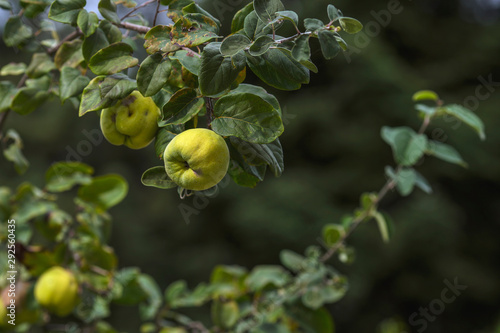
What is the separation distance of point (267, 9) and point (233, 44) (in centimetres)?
4

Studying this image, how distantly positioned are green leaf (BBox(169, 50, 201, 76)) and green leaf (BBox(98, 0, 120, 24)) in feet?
0.48

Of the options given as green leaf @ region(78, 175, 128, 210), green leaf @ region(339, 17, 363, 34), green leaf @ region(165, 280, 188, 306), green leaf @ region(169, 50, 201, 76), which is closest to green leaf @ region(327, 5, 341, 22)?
green leaf @ region(339, 17, 363, 34)

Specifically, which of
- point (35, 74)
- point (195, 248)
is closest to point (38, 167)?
point (195, 248)

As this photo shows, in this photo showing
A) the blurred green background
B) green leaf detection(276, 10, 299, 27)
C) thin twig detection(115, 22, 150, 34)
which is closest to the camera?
green leaf detection(276, 10, 299, 27)

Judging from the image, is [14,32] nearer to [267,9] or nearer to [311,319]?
[267,9]

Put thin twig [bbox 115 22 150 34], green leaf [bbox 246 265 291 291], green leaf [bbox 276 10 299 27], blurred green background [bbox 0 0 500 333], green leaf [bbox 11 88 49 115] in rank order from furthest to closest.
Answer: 1. blurred green background [bbox 0 0 500 333]
2. green leaf [bbox 246 265 291 291]
3. green leaf [bbox 11 88 49 115]
4. thin twig [bbox 115 22 150 34]
5. green leaf [bbox 276 10 299 27]

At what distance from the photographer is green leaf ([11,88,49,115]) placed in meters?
0.62

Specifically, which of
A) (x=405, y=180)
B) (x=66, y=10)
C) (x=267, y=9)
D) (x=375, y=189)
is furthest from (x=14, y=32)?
(x=375, y=189)

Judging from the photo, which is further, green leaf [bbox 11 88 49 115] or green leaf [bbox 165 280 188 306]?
green leaf [bbox 165 280 188 306]

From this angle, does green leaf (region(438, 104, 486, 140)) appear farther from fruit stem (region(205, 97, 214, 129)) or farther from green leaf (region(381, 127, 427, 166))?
fruit stem (region(205, 97, 214, 129))

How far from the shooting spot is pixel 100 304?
0.93m

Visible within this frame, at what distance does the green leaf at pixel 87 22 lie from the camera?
1.55 ft

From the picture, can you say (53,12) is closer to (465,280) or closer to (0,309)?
(0,309)

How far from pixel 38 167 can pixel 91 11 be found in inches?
165
